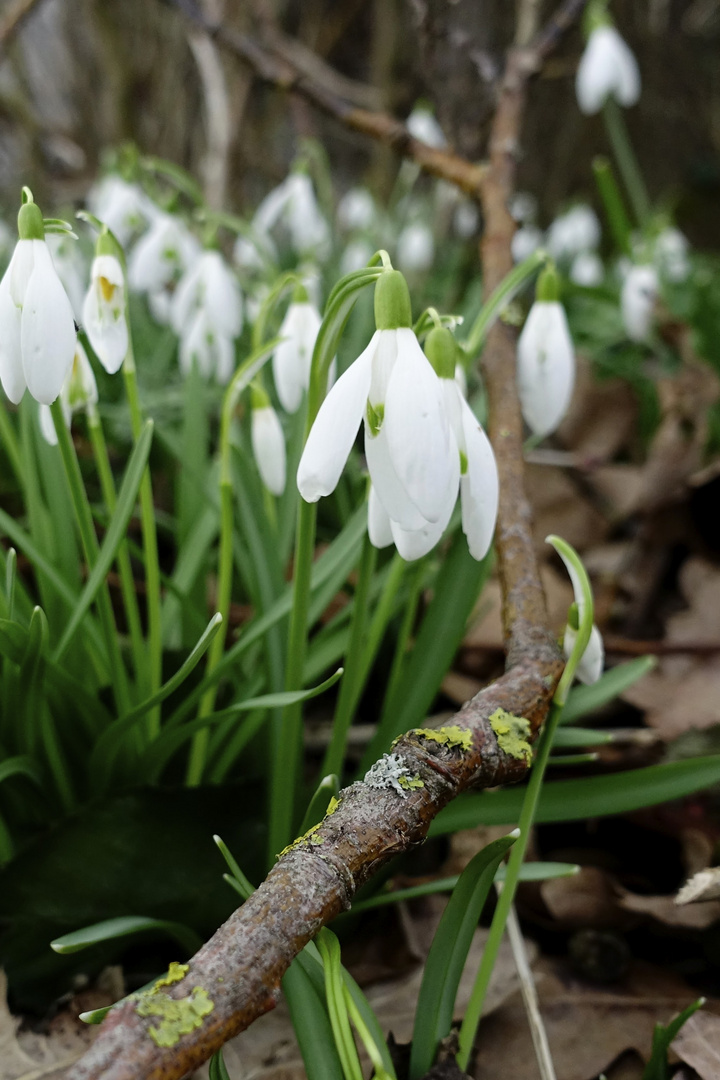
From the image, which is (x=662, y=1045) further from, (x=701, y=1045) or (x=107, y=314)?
(x=107, y=314)

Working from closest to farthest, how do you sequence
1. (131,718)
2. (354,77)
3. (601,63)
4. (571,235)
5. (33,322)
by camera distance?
(33,322)
(131,718)
(601,63)
(571,235)
(354,77)

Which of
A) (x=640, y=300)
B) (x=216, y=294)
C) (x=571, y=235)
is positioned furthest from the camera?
(x=571, y=235)

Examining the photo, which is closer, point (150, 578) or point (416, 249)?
point (150, 578)

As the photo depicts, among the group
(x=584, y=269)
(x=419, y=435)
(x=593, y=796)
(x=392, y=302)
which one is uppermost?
(x=584, y=269)

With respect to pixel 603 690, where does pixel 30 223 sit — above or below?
above

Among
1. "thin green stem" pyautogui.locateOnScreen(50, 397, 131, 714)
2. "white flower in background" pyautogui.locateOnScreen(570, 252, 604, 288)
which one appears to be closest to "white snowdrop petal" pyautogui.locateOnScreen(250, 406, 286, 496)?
"thin green stem" pyautogui.locateOnScreen(50, 397, 131, 714)

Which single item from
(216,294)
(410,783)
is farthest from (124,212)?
(410,783)
